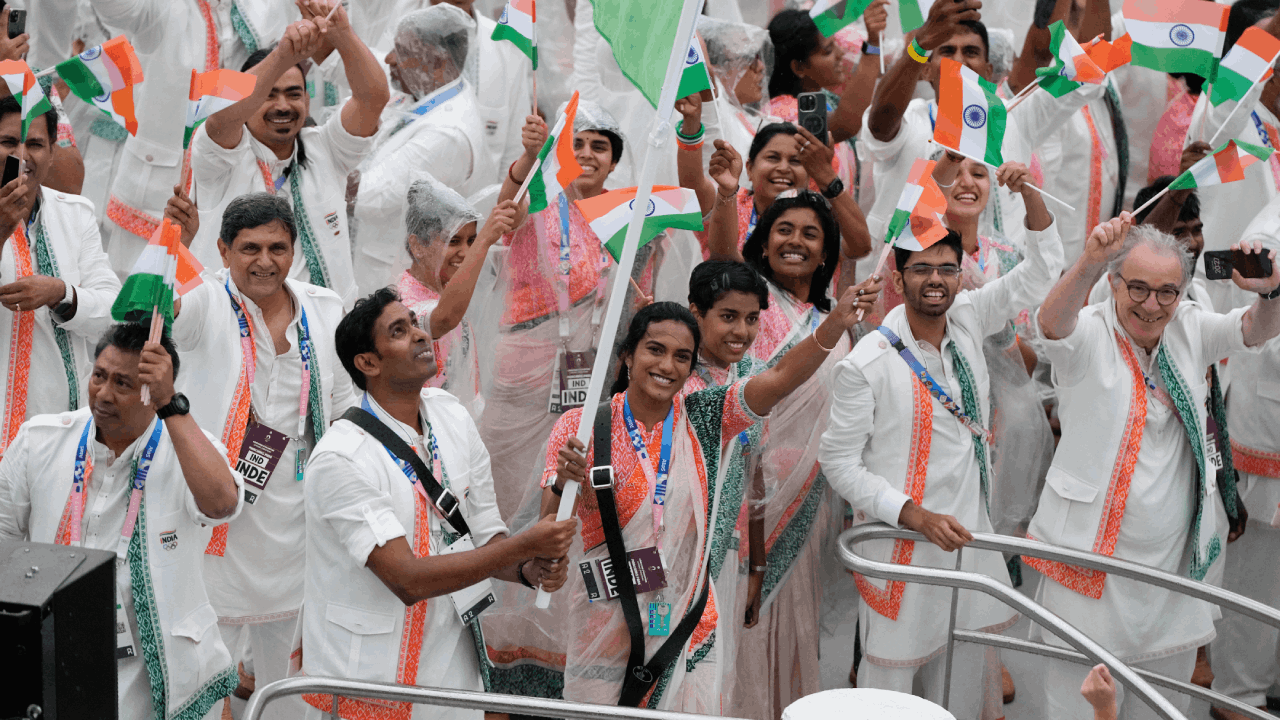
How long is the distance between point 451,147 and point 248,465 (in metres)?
1.90

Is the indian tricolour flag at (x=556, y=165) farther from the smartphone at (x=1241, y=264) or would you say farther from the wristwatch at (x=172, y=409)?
the smartphone at (x=1241, y=264)

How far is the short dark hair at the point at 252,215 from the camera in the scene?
4414 millimetres

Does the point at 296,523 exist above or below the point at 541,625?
above

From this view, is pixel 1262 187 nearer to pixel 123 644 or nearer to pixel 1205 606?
pixel 1205 606

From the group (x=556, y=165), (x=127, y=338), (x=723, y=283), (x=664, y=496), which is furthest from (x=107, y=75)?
(x=664, y=496)

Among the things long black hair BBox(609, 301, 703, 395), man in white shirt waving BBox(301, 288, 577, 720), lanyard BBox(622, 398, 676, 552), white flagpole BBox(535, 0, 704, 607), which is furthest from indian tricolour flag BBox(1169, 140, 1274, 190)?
man in white shirt waving BBox(301, 288, 577, 720)

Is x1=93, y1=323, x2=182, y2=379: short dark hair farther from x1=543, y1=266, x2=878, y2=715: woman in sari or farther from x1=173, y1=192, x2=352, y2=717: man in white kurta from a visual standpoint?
x1=543, y1=266, x2=878, y2=715: woman in sari

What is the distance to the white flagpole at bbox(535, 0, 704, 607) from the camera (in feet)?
10.8

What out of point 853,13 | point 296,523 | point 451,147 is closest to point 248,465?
point 296,523

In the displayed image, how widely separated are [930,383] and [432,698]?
6.58ft

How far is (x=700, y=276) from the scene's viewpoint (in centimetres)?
439

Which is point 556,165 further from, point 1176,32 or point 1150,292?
point 1176,32

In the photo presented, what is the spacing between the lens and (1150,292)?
4523mm

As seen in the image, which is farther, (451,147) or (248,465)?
(451,147)
